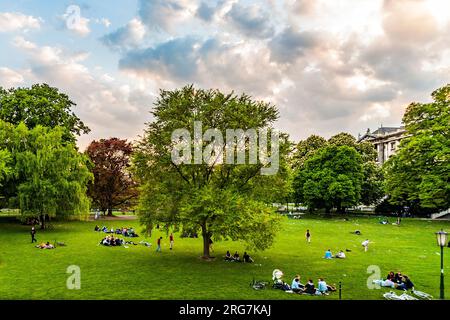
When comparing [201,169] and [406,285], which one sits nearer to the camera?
[406,285]

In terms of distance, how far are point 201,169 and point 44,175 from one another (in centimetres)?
2990

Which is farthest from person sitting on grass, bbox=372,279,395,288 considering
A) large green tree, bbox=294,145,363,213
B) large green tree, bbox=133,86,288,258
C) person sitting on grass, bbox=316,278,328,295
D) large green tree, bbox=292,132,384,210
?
large green tree, bbox=294,145,363,213

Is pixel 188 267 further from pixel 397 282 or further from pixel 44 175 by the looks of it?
pixel 44 175

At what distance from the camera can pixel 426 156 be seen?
56.2m

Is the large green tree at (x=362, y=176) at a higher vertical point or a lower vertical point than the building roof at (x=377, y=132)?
lower

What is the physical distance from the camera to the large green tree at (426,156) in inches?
2136

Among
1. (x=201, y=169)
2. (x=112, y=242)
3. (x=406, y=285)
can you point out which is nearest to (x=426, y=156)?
(x=406, y=285)

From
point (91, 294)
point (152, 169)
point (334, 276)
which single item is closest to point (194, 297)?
point (91, 294)

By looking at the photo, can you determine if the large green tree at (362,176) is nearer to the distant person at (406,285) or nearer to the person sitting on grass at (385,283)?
the person sitting on grass at (385,283)

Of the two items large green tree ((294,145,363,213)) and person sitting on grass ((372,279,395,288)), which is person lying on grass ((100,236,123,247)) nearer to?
person sitting on grass ((372,279,395,288))

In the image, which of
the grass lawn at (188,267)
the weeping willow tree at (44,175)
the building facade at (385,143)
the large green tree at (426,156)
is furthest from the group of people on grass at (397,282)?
the building facade at (385,143)

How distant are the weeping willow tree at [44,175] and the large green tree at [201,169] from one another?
2323cm

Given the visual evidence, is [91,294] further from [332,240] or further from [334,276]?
[332,240]
